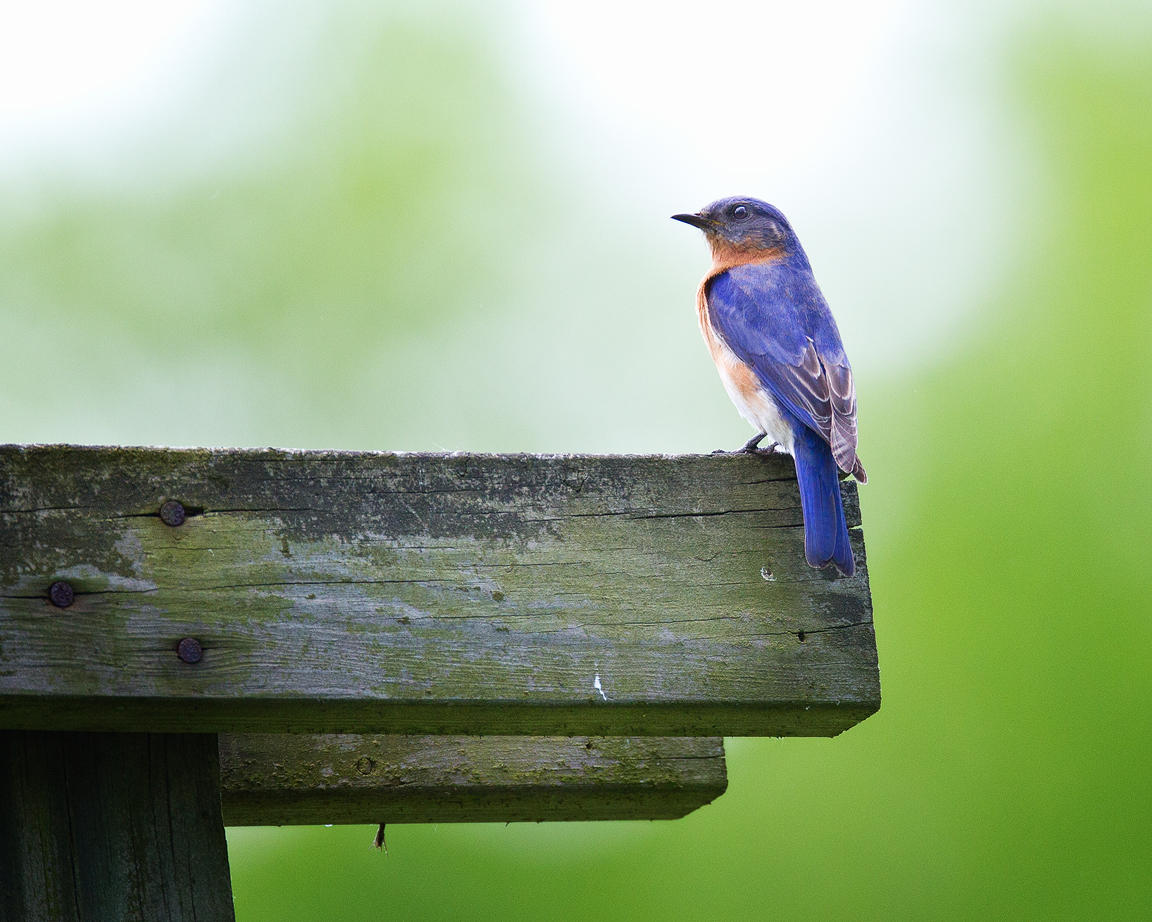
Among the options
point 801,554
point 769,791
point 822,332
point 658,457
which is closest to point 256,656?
point 658,457

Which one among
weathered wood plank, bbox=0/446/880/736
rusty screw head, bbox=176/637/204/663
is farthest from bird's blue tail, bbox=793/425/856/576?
rusty screw head, bbox=176/637/204/663

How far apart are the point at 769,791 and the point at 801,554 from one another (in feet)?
10.1

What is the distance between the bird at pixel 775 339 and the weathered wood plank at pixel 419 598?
1.24 feet

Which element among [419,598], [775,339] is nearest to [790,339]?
[775,339]

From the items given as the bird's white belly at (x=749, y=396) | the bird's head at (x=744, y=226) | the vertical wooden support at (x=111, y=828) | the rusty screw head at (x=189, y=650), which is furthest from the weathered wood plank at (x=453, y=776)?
the bird's head at (x=744, y=226)

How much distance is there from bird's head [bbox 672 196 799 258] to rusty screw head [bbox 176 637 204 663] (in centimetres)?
356

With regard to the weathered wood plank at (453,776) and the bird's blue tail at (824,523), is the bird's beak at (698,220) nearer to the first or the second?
the weathered wood plank at (453,776)

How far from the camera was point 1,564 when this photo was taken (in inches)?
71.9

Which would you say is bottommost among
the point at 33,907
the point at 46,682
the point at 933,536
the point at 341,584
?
the point at 33,907

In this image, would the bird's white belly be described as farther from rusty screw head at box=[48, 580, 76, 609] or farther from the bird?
rusty screw head at box=[48, 580, 76, 609]

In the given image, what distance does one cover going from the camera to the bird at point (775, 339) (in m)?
3.22

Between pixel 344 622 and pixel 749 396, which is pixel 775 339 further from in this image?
pixel 344 622

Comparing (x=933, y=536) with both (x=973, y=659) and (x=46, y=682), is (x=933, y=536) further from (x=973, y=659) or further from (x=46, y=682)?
(x=46, y=682)

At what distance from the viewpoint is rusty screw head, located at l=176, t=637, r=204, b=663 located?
1.89 meters
